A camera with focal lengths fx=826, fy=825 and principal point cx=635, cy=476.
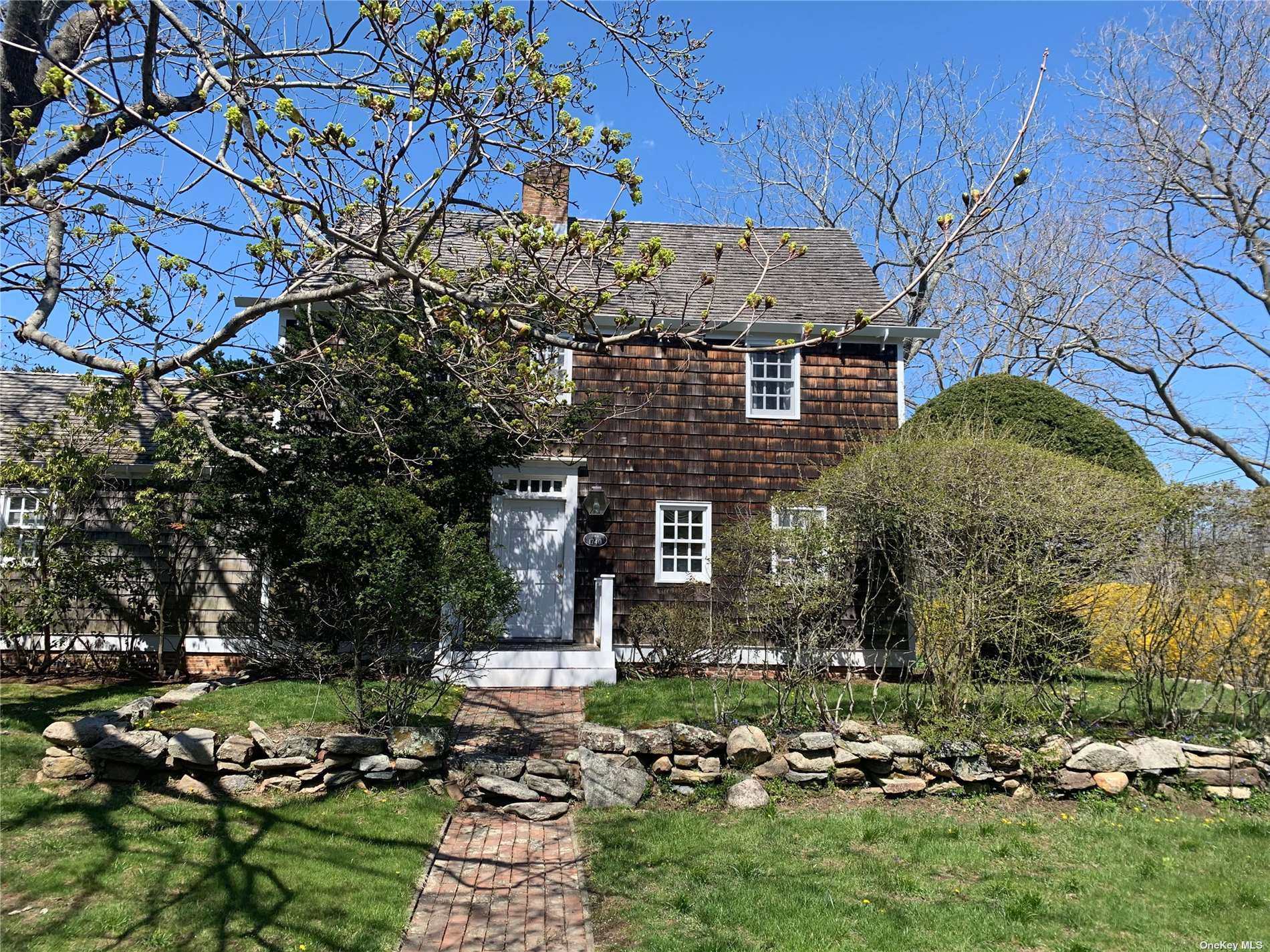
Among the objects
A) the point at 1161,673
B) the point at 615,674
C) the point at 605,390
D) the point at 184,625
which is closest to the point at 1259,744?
the point at 1161,673

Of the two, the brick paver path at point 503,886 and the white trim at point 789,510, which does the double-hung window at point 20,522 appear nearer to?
the brick paver path at point 503,886

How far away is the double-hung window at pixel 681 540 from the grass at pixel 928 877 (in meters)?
6.22

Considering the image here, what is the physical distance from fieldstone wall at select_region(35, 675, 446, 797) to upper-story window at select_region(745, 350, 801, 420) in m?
8.17

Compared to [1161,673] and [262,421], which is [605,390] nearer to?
[262,421]

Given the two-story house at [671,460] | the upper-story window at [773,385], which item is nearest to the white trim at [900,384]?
the two-story house at [671,460]

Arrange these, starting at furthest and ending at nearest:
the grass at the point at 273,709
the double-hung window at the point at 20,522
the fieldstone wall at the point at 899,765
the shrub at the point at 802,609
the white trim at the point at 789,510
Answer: the white trim at the point at 789,510 < the double-hung window at the point at 20,522 < the shrub at the point at 802,609 < the grass at the point at 273,709 < the fieldstone wall at the point at 899,765

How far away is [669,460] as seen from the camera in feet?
44.7

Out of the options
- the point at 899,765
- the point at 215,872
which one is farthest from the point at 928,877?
the point at 215,872

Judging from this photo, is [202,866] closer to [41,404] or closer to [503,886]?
[503,886]

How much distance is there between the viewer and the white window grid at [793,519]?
9.14 metres

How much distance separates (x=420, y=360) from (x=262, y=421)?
322 cm

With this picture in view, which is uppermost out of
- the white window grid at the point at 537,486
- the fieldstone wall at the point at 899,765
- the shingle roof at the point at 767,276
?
the shingle roof at the point at 767,276

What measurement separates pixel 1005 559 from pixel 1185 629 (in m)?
1.73

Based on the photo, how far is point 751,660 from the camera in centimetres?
1272
